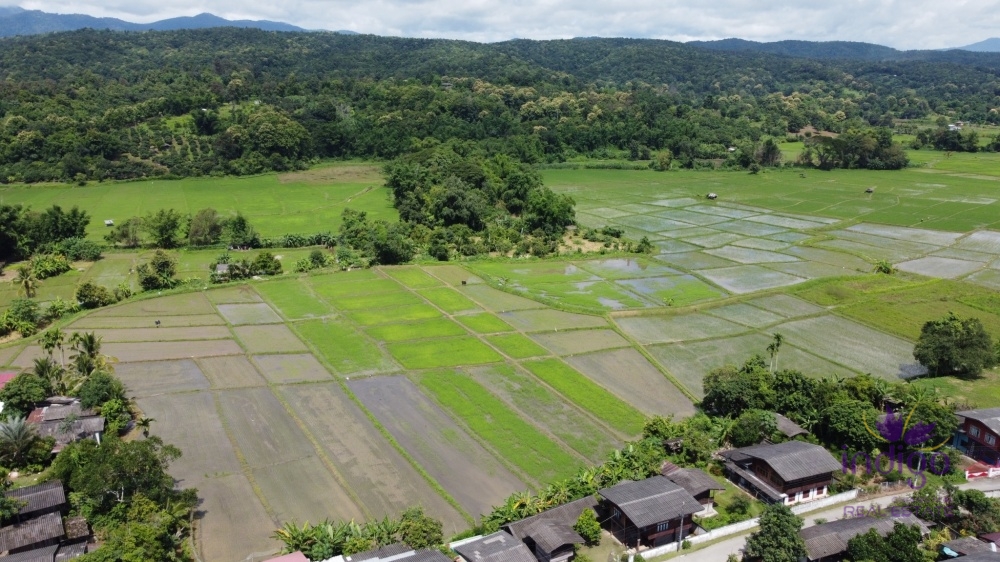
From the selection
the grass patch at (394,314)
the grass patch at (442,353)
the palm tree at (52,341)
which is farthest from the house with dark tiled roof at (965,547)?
the palm tree at (52,341)

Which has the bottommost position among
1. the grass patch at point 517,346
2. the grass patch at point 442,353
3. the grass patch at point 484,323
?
the grass patch at point 442,353

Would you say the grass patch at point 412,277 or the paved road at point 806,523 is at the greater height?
the grass patch at point 412,277

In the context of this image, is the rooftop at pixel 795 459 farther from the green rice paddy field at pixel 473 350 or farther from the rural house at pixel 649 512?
the green rice paddy field at pixel 473 350

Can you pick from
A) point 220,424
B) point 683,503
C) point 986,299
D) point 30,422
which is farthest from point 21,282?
point 986,299

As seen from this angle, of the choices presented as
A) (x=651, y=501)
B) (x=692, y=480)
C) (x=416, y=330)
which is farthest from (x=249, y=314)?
(x=692, y=480)

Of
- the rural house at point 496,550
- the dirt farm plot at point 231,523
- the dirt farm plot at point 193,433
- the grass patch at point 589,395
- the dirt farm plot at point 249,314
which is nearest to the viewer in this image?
the rural house at point 496,550

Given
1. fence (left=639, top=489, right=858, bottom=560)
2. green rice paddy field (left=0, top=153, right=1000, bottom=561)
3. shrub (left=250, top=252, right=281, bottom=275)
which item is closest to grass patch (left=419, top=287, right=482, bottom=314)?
green rice paddy field (left=0, top=153, right=1000, bottom=561)
